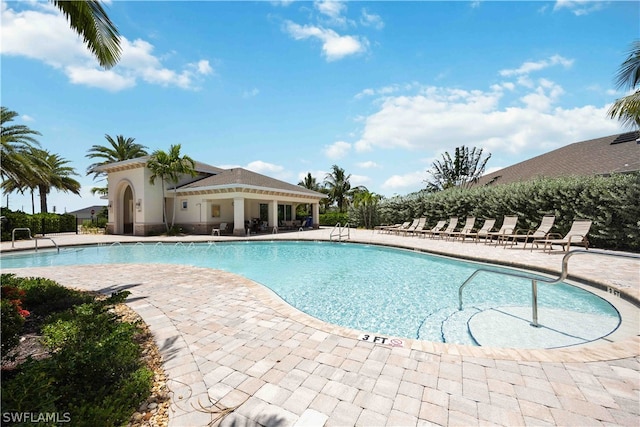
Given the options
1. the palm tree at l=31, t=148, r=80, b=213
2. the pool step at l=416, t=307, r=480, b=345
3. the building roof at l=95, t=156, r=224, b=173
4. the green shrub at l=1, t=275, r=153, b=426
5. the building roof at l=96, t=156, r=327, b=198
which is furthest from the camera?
the palm tree at l=31, t=148, r=80, b=213

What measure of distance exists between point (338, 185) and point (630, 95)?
92.1 feet

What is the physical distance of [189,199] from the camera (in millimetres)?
21438

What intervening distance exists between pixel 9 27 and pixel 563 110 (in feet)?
62.0

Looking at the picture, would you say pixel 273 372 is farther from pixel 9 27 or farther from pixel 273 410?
pixel 9 27

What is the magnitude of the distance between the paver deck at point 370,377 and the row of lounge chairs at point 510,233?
7.73m

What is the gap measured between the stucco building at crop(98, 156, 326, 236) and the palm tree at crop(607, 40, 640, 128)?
679 inches

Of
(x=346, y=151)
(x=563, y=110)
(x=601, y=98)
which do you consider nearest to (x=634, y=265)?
(x=601, y=98)

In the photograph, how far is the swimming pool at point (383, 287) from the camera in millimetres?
4867

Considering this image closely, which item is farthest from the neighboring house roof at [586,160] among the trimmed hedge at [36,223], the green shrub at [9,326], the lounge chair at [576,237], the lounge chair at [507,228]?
the trimmed hedge at [36,223]

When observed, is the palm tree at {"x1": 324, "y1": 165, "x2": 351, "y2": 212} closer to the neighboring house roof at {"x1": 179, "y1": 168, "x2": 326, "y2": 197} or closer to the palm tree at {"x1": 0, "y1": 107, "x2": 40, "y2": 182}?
the neighboring house roof at {"x1": 179, "y1": 168, "x2": 326, "y2": 197}

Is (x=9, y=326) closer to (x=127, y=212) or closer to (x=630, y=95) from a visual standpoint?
(x=630, y=95)

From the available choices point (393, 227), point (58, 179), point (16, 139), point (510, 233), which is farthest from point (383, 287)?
point (58, 179)

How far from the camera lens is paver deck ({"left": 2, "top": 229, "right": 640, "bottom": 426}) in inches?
86.4

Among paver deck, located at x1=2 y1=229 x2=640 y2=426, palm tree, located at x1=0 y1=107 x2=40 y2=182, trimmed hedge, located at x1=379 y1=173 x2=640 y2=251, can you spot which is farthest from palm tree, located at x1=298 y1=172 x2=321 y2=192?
paver deck, located at x1=2 y1=229 x2=640 y2=426
